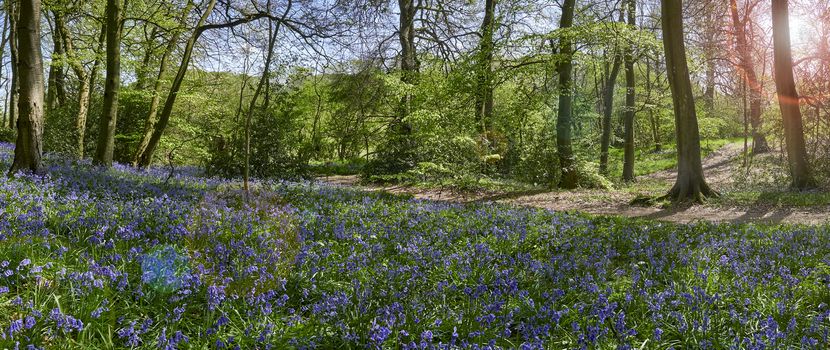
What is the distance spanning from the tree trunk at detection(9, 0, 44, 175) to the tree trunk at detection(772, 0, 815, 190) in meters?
16.3

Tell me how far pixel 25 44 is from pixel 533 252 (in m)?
7.51

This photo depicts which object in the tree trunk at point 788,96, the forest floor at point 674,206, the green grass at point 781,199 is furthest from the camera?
the tree trunk at point 788,96

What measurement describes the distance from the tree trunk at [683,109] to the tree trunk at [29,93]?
467 inches

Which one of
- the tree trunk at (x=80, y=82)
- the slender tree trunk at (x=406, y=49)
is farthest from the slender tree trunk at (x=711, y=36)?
the tree trunk at (x=80, y=82)

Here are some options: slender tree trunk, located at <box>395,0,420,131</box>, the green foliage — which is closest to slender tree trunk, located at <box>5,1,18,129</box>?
the green foliage

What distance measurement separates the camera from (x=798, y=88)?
55.8 feet

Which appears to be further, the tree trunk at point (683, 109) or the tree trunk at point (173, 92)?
the tree trunk at point (173, 92)

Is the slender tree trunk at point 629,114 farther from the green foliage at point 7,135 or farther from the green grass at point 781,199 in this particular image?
the green foliage at point 7,135

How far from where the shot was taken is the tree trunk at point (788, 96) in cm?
1379

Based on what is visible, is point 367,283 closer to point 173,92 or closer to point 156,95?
point 173,92

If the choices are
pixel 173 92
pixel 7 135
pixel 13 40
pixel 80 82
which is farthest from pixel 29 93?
pixel 7 135

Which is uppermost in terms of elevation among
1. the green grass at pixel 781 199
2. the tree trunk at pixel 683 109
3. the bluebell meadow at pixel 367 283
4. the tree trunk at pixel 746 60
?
the tree trunk at pixel 746 60

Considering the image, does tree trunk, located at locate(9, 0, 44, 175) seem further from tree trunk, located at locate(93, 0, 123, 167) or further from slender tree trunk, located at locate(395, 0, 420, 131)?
slender tree trunk, located at locate(395, 0, 420, 131)

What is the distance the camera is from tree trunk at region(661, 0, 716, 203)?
11570mm
